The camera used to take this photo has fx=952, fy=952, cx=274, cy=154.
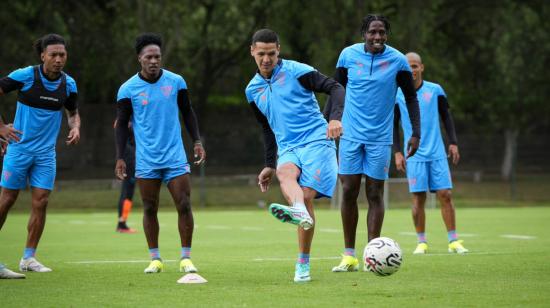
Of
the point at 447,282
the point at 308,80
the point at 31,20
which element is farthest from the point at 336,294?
the point at 31,20

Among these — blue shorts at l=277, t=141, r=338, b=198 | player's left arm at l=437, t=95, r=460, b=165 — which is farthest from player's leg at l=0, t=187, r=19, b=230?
player's left arm at l=437, t=95, r=460, b=165

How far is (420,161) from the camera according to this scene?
1336 cm

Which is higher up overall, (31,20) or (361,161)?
(31,20)

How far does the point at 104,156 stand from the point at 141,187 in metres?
23.9

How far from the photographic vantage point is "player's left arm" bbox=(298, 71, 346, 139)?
27.2 feet

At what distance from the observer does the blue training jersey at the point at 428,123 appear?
13219mm

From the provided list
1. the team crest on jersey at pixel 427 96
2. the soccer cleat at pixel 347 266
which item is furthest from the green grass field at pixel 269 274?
the team crest on jersey at pixel 427 96

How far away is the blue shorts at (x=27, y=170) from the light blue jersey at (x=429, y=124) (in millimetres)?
4926

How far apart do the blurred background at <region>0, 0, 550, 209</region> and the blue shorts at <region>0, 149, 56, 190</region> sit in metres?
18.8

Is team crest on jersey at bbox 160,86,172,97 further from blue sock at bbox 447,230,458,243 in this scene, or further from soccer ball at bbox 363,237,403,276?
blue sock at bbox 447,230,458,243

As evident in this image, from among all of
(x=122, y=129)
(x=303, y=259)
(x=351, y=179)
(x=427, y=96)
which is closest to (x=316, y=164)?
(x=303, y=259)

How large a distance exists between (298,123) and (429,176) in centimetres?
469

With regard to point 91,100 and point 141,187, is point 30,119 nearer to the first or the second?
point 141,187

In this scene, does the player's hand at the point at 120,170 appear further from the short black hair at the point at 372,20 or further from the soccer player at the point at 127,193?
the soccer player at the point at 127,193
